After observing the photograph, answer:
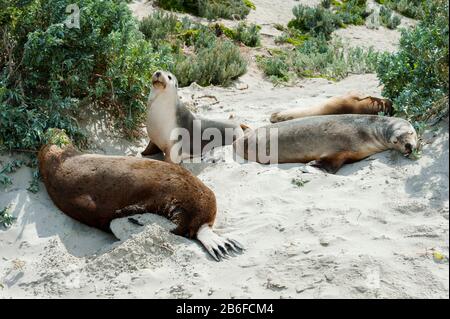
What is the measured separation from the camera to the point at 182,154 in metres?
7.35

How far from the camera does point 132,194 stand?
561cm

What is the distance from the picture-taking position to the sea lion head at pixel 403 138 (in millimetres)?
6234

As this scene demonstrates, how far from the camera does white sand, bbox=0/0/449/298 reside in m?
4.57

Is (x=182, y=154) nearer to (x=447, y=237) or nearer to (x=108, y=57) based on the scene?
(x=108, y=57)

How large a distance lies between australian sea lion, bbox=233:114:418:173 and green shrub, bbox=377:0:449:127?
33 cm

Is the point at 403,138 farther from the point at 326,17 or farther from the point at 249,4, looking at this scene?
the point at 249,4

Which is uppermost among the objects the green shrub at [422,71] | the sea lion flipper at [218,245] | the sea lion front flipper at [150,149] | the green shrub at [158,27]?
the green shrub at [422,71]

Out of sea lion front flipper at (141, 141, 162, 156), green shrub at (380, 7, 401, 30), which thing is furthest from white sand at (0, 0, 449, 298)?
green shrub at (380, 7, 401, 30)

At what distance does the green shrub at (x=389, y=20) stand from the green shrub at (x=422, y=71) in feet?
24.0

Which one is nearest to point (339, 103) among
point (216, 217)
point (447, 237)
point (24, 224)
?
point (216, 217)

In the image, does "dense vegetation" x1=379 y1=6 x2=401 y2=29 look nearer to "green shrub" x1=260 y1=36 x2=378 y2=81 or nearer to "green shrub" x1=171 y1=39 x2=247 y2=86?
"green shrub" x1=260 y1=36 x2=378 y2=81

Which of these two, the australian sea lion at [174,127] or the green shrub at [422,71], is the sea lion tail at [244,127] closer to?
the australian sea lion at [174,127]

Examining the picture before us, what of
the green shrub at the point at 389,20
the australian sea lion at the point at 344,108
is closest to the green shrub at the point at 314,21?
the green shrub at the point at 389,20

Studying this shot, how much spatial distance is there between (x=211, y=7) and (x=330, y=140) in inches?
286
